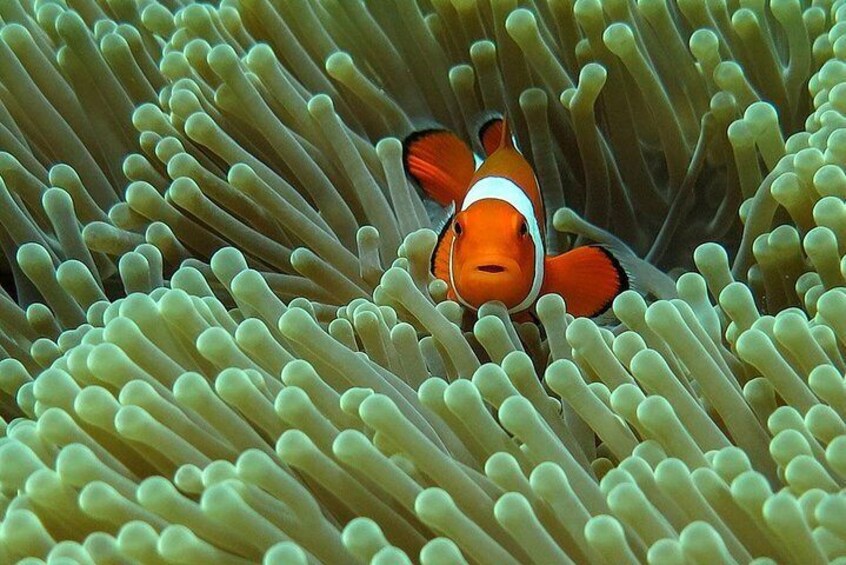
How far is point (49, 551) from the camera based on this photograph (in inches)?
32.4

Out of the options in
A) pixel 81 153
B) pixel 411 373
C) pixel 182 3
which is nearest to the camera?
pixel 411 373

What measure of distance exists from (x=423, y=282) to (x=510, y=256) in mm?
142

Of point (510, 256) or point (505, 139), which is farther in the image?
point (505, 139)

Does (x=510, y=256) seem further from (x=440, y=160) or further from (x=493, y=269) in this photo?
(x=440, y=160)

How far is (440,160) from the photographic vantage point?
57.3 inches

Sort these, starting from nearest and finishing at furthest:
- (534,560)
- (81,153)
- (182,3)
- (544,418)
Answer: (534,560) → (544,418) → (81,153) → (182,3)

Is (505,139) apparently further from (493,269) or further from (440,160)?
(493,269)

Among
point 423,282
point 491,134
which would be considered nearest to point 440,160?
point 491,134

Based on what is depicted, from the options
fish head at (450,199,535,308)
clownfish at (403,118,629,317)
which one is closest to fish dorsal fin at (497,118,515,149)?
clownfish at (403,118,629,317)

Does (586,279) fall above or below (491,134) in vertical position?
below

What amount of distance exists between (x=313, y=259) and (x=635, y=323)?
1.62 feet

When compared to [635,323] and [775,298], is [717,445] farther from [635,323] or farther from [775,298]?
[775,298]

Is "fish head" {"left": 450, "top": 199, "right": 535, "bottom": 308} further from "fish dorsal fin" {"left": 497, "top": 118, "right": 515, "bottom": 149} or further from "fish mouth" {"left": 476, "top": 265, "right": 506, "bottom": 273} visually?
"fish dorsal fin" {"left": 497, "top": 118, "right": 515, "bottom": 149}

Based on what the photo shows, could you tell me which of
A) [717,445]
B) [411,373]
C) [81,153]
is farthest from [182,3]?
[717,445]
